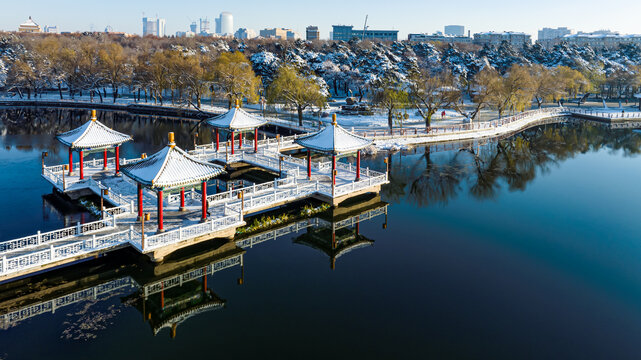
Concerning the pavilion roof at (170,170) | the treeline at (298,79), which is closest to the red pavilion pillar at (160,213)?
the pavilion roof at (170,170)

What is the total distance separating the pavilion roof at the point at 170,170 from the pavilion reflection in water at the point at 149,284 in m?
4.25

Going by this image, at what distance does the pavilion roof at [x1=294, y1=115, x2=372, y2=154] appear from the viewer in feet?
124

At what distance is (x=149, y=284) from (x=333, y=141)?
17892 mm

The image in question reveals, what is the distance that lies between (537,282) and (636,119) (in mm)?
81187

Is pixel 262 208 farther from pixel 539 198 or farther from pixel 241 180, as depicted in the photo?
pixel 539 198

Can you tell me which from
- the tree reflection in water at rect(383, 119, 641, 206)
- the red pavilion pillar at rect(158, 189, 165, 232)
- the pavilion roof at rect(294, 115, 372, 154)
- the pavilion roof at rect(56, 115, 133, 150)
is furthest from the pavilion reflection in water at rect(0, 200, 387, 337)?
the tree reflection in water at rect(383, 119, 641, 206)

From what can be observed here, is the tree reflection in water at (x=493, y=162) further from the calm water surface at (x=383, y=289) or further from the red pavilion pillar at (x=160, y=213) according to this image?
the red pavilion pillar at (x=160, y=213)

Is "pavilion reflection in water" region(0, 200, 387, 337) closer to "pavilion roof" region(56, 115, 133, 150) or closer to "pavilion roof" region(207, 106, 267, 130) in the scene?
"pavilion roof" region(56, 115, 133, 150)

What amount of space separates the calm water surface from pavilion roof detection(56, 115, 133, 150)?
446 cm

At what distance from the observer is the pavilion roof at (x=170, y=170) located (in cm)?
2703

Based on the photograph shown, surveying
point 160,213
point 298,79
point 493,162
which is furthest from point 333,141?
point 298,79

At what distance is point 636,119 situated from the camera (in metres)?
90.8

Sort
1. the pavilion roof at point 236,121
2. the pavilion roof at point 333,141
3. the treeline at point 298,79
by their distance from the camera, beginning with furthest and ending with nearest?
the treeline at point 298,79, the pavilion roof at point 236,121, the pavilion roof at point 333,141

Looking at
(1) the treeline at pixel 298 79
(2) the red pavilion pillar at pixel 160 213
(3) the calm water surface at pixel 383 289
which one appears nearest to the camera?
(3) the calm water surface at pixel 383 289
